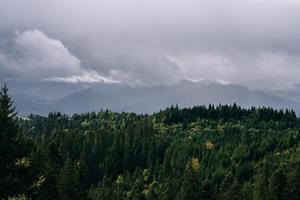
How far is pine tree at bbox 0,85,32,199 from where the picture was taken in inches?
1330

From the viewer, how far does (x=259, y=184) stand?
12300 cm

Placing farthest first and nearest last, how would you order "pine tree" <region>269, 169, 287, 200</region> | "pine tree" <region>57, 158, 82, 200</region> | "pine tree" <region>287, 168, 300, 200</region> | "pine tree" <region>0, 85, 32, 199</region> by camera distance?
1. "pine tree" <region>287, 168, 300, 200</region>
2. "pine tree" <region>269, 169, 287, 200</region>
3. "pine tree" <region>57, 158, 82, 200</region>
4. "pine tree" <region>0, 85, 32, 199</region>

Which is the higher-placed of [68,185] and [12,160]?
[12,160]

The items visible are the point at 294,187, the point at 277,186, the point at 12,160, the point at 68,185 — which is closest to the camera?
the point at 12,160

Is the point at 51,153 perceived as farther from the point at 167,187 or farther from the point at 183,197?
the point at 167,187

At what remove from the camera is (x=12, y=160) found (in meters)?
34.8

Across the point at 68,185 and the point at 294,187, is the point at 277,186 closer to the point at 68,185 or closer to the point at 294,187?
the point at 294,187

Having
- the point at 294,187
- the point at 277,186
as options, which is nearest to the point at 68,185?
the point at 277,186

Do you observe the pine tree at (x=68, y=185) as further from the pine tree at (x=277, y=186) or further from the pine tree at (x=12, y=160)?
the pine tree at (x=277, y=186)

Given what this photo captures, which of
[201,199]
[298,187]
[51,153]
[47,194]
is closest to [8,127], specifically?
[47,194]

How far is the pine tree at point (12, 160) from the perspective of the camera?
111 ft

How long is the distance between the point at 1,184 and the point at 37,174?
23.9 feet

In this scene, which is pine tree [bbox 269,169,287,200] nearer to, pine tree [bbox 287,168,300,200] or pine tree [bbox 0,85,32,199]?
pine tree [bbox 287,168,300,200]

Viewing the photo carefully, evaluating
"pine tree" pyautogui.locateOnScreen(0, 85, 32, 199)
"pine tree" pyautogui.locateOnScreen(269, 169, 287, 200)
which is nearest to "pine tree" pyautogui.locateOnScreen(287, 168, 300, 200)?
"pine tree" pyautogui.locateOnScreen(269, 169, 287, 200)
